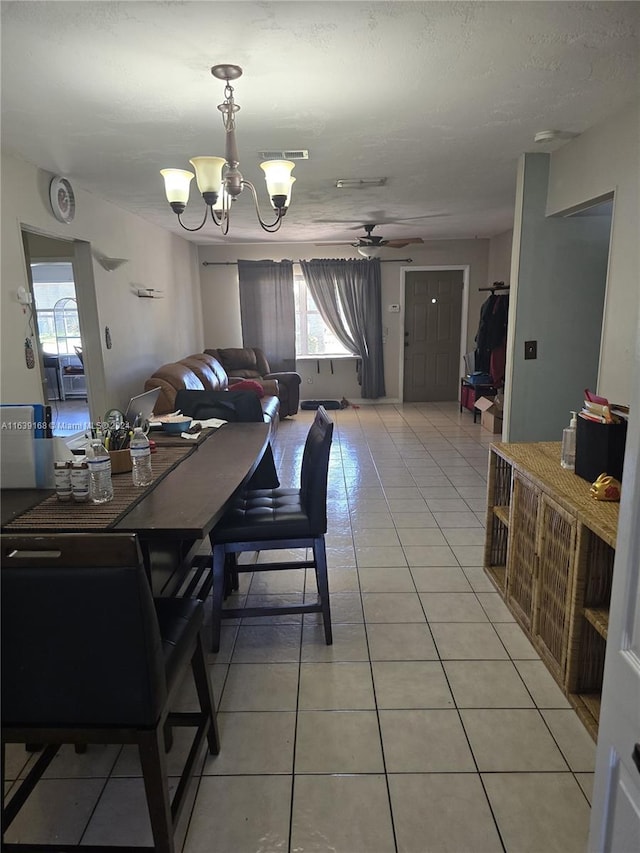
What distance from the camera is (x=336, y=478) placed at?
432 cm

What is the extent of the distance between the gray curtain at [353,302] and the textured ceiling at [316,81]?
3.73 metres

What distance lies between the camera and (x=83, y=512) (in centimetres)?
163

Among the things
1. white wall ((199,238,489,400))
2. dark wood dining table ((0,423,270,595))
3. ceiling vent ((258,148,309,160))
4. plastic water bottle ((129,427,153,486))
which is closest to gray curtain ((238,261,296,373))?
white wall ((199,238,489,400))

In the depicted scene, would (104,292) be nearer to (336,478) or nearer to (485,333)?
(336,478)

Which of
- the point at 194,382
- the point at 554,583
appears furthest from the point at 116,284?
the point at 554,583

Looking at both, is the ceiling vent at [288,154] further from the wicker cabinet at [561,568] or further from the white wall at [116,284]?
the wicker cabinet at [561,568]

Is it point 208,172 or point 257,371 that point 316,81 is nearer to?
point 208,172

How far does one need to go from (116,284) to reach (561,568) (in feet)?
13.7

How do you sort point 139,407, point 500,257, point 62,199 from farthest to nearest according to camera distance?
1. point 500,257
2. point 62,199
3. point 139,407

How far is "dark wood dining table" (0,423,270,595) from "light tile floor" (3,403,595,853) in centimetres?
49

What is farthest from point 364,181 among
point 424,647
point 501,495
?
point 424,647

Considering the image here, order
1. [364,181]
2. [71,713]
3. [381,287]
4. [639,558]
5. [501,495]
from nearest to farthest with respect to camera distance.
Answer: [639,558] → [71,713] → [501,495] → [364,181] → [381,287]

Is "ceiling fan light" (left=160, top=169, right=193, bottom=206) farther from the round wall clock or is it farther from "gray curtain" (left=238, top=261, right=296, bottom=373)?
"gray curtain" (left=238, top=261, right=296, bottom=373)

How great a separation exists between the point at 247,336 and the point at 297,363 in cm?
86
